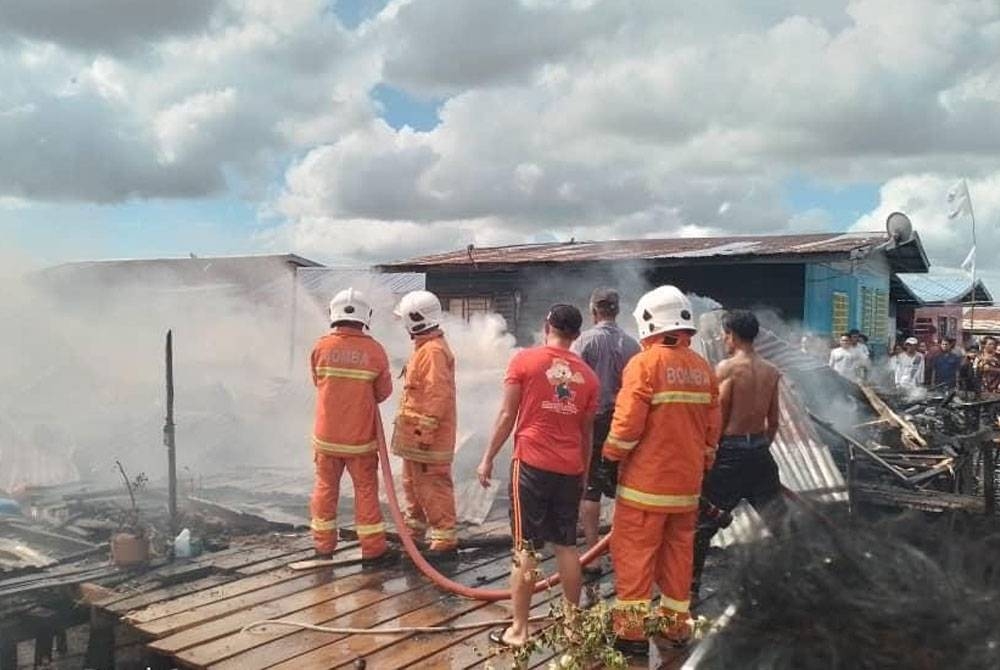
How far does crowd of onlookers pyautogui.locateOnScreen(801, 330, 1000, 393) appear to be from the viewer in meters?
13.7

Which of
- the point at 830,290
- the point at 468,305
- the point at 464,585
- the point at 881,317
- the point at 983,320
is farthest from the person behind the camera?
the point at 983,320

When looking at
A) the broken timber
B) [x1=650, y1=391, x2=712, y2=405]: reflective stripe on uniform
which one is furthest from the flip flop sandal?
the broken timber

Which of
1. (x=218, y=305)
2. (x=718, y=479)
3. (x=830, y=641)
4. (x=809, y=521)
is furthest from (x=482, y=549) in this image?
(x=218, y=305)

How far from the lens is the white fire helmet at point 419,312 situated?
18.6ft

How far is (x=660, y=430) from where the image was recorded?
4.04 meters

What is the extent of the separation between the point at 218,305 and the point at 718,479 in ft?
65.2

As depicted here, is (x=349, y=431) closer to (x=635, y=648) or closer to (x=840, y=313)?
(x=635, y=648)

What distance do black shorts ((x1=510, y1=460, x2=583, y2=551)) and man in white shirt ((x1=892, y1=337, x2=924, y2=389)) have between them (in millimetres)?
12710

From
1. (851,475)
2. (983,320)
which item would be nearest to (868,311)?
(851,475)

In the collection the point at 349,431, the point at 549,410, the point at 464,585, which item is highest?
the point at 549,410

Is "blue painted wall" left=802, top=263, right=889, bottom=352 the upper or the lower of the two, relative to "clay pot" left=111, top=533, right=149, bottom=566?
upper

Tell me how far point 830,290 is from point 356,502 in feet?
45.1

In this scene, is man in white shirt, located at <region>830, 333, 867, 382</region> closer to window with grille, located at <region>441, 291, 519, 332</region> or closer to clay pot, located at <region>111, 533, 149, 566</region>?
window with grille, located at <region>441, 291, 519, 332</region>

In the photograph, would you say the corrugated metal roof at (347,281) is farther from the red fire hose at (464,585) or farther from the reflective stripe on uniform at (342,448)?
the red fire hose at (464,585)
